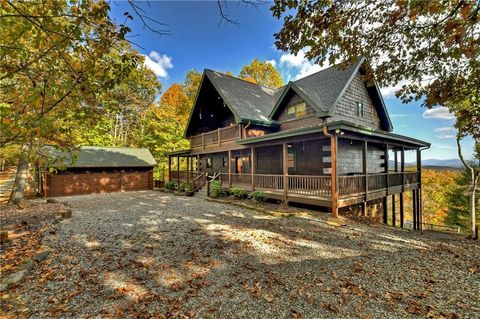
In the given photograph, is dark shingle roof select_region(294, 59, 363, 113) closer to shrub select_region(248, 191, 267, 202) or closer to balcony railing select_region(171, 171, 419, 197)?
balcony railing select_region(171, 171, 419, 197)

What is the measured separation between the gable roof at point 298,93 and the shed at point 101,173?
1149 cm

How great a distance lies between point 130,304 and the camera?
3.60m

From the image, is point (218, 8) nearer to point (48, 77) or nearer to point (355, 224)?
point (48, 77)

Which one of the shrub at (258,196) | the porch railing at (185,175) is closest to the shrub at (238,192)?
the shrub at (258,196)

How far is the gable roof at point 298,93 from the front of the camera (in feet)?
45.9

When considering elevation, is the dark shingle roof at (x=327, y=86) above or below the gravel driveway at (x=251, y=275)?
above

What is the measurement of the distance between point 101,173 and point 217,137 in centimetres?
1141

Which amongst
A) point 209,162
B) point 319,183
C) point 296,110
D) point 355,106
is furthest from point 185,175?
point 355,106

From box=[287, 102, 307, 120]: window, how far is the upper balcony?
3702mm

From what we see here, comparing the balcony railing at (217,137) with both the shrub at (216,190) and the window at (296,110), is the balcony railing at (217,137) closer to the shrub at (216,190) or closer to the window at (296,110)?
the shrub at (216,190)

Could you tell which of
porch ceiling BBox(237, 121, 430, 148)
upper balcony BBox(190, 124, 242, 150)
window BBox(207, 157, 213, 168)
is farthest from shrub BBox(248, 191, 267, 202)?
window BBox(207, 157, 213, 168)

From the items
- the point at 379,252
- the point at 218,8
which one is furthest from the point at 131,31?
the point at 379,252

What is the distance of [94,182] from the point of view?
786 inches

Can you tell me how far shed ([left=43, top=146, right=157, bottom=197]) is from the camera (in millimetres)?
18422
